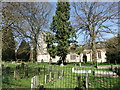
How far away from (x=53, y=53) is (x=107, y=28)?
1022cm

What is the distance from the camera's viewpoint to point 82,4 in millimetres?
19688

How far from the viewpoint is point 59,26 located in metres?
21.1

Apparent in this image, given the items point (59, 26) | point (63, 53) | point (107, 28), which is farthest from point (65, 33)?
point (107, 28)

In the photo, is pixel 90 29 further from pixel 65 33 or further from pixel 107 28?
pixel 65 33

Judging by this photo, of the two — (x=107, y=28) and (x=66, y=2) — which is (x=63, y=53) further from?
(x=66, y=2)

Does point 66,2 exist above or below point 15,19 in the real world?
above

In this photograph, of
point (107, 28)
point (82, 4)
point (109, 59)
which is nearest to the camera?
point (107, 28)

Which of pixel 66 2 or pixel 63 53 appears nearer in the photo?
pixel 63 53

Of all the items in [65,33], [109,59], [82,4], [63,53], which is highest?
[82,4]

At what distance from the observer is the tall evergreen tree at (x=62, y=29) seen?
800 inches

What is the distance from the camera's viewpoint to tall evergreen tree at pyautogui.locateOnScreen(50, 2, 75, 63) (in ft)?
66.7

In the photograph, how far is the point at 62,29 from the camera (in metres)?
20.7

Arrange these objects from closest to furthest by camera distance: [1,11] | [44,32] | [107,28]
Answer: [1,11] < [107,28] < [44,32]

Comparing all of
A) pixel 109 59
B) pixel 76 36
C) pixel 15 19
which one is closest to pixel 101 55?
pixel 109 59
